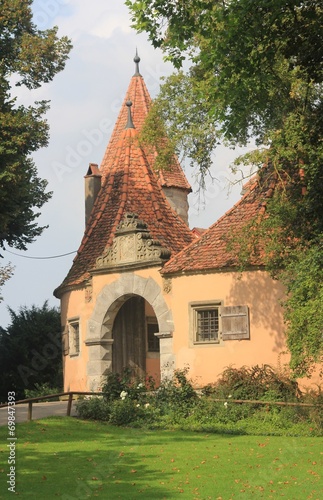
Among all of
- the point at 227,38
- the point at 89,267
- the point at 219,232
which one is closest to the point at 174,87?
the point at 219,232

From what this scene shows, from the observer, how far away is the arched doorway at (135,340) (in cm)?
2973

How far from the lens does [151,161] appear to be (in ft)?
106

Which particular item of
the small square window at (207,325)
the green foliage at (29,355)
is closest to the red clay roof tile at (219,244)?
the small square window at (207,325)

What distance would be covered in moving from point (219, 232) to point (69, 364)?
6.73 metres

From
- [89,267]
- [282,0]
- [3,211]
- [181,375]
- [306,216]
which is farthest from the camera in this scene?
[89,267]

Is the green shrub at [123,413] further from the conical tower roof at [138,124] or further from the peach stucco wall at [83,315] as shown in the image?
the conical tower roof at [138,124]

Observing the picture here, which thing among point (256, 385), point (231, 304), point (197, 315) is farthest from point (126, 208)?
point (256, 385)

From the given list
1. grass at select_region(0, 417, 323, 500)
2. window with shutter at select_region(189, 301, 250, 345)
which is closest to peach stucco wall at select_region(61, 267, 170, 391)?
window with shutter at select_region(189, 301, 250, 345)

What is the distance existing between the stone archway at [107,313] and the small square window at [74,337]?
112 cm

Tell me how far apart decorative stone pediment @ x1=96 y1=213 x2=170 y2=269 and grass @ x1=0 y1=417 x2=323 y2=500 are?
659 cm

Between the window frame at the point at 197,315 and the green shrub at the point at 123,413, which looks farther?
the window frame at the point at 197,315

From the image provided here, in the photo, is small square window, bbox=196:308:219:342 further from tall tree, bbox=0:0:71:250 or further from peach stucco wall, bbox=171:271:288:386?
tall tree, bbox=0:0:71:250

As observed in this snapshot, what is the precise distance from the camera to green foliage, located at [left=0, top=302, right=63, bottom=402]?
34594 mm

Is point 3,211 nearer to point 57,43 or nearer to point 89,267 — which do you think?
point 89,267
